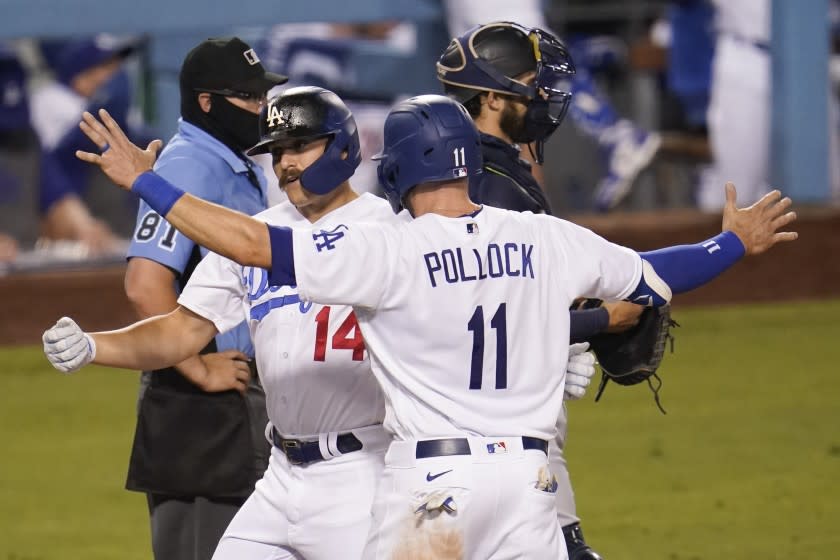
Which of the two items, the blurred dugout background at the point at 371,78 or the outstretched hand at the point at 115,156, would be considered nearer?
the outstretched hand at the point at 115,156

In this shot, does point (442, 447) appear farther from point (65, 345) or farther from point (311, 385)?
point (65, 345)

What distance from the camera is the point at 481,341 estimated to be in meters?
3.76

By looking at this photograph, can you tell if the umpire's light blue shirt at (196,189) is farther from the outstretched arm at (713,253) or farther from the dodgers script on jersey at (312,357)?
the outstretched arm at (713,253)

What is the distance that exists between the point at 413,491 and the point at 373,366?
0.34m

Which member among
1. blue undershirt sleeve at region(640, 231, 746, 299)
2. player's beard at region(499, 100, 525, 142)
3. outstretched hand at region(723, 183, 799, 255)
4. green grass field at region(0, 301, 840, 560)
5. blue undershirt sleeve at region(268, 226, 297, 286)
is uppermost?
player's beard at region(499, 100, 525, 142)

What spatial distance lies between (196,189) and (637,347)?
1.50 metres

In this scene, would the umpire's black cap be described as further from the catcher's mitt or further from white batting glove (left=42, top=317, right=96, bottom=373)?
the catcher's mitt

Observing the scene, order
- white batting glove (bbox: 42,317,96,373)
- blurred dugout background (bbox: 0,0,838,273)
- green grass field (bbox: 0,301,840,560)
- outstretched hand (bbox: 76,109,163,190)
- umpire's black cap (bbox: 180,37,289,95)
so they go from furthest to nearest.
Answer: blurred dugout background (bbox: 0,0,838,273), green grass field (bbox: 0,301,840,560), umpire's black cap (bbox: 180,37,289,95), white batting glove (bbox: 42,317,96,373), outstretched hand (bbox: 76,109,163,190)

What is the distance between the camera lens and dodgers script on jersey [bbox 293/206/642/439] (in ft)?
12.2

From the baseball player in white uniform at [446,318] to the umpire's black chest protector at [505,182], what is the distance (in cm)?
57

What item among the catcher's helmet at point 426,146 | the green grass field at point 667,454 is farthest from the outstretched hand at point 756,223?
the green grass field at point 667,454

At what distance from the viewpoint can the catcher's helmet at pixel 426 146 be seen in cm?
388

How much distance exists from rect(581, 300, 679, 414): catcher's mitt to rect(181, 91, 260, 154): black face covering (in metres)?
1.33

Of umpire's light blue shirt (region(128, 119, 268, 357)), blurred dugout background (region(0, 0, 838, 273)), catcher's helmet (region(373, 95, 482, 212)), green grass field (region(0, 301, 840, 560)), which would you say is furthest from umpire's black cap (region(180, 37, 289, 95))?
blurred dugout background (region(0, 0, 838, 273))
